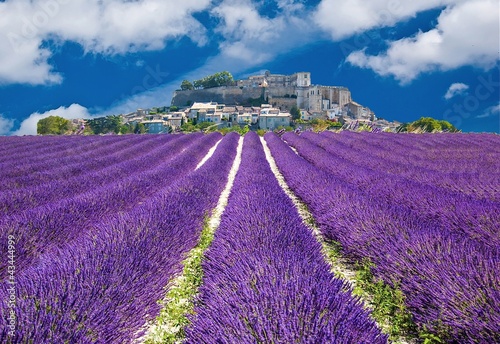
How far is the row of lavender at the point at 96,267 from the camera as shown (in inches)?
65.8

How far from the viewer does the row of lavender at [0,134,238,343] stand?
5.49 ft

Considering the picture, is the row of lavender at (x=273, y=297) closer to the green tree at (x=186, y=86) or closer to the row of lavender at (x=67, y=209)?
the row of lavender at (x=67, y=209)

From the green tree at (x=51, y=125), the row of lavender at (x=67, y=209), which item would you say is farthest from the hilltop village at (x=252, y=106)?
the row of lavender at (x=67, y=209)

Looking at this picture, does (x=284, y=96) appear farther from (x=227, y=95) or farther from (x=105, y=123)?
(x=105, y=123)

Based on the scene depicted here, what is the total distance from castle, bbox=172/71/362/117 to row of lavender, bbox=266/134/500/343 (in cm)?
7398

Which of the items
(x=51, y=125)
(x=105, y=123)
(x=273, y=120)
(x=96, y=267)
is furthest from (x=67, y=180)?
(x=105, y=123)

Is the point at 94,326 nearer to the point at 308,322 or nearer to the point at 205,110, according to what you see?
the point at 308,322

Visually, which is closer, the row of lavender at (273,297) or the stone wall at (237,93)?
the row of lavender at (273,297)

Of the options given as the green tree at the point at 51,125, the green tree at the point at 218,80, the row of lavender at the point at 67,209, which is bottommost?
the row of lavender at the point at 67,209

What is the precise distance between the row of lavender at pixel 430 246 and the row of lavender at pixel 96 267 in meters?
1.73

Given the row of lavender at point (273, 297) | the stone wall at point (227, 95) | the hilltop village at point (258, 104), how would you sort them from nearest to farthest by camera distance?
the row of lavender at point (273, 297)
the hilltop village at point (258, 104)
the stone wall at point (227, 95)

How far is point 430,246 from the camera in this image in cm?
251

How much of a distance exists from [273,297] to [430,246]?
149 centimetres

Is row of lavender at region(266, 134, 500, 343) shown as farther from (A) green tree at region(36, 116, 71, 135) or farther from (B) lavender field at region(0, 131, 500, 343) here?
(A) green tree at region(36, 116, 71, 135)
